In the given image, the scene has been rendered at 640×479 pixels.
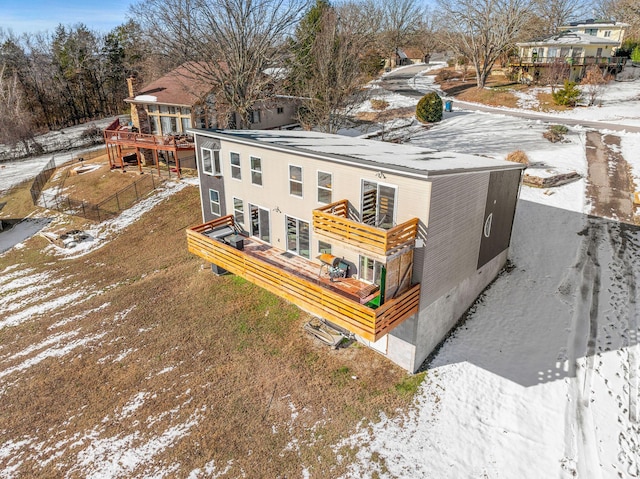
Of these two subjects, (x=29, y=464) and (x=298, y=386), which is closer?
(x=29, y=464)

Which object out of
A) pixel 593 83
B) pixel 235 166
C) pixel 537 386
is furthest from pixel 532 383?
pixel 593 83

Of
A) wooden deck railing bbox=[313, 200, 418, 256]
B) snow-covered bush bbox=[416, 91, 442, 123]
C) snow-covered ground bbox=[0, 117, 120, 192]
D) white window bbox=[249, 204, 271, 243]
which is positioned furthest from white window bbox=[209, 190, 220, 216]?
snow-covered ground bbox=[0, 117, 120, 192]

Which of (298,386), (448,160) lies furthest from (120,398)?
(448,160)

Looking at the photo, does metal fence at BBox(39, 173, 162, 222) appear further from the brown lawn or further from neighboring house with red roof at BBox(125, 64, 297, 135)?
the brown lawn

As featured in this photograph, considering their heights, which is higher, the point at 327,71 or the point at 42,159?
the point at 327,71

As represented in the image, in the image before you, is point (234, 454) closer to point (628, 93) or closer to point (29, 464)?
point (29, 464)

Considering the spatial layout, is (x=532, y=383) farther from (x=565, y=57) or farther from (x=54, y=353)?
(x=565, y=57)

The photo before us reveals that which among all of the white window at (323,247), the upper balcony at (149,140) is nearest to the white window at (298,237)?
the white window at (323,247)
